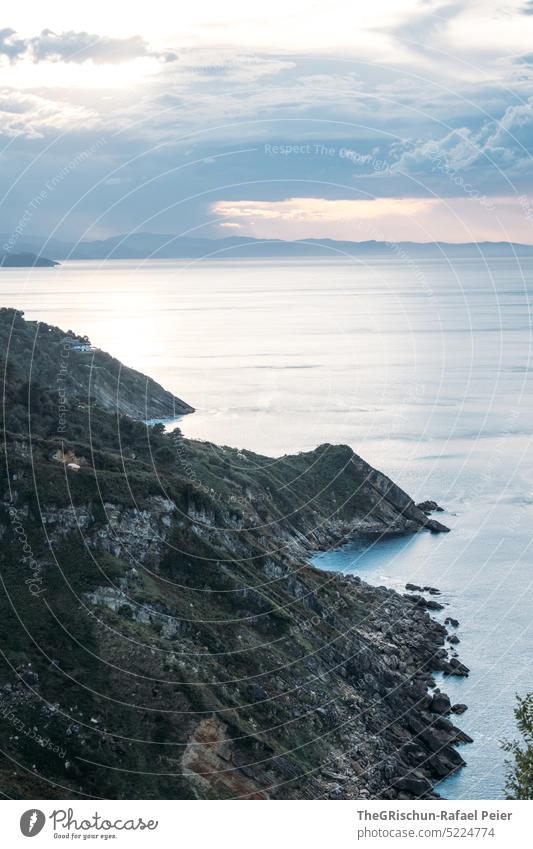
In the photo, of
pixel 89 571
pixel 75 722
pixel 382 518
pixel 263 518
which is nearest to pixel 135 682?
pixel 75 722

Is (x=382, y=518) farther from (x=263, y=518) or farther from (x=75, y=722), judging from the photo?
(x=75, y=722)

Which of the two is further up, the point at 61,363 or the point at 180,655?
the point at 61,363

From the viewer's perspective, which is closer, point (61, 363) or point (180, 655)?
point (180, 655)

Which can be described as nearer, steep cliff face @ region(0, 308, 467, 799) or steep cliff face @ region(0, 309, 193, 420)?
steep cliff face @ region(0, 308, 467, 799)

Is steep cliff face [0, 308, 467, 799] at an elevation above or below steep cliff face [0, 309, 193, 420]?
below

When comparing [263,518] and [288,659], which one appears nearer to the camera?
[288,659]

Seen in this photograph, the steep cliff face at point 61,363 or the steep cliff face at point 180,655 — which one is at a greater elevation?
the steep cliff face at point 61,363

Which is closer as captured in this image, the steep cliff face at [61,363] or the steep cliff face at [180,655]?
the steep cliff face at [180,655]
